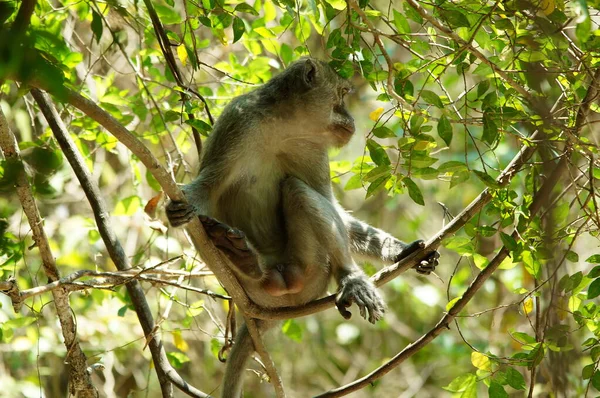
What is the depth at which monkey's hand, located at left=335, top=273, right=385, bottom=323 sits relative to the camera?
495 cm

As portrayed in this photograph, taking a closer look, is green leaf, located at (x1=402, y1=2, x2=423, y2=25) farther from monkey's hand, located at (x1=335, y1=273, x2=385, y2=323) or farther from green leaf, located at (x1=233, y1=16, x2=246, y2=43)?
monkey's hand, located at (x1=335, y1=273, x2=385, y2=323)

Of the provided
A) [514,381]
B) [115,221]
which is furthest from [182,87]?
[115,221]

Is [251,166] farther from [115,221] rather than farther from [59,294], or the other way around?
[115,221]

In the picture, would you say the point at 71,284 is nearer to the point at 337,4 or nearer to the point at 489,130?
the point at 337,4

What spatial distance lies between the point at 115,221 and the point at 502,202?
610 centimetres

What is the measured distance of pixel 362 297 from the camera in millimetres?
5055

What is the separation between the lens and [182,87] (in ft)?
16.3

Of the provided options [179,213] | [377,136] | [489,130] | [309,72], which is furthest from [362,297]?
[309,72]

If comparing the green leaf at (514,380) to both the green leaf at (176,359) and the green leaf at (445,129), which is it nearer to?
the green leaf at (445,129)

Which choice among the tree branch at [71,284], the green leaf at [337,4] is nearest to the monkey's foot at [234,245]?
the tree branch at [71,284]

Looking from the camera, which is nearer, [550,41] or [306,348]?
[550,41]

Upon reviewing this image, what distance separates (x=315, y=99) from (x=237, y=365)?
2.32 metres

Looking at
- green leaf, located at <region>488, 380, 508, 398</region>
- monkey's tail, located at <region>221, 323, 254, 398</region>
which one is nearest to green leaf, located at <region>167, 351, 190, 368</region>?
monkey's tail, located at <region>221, 323, 254, 398</region>

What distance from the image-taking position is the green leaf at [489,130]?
13.3ft
